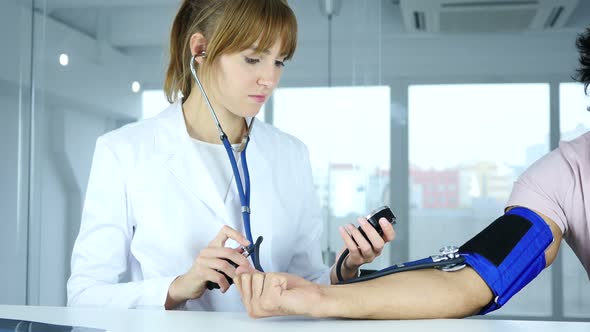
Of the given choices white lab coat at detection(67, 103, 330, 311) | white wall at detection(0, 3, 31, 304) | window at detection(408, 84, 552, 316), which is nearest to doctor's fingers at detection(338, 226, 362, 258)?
white lab coat at detection(67, 103, 330, 311)

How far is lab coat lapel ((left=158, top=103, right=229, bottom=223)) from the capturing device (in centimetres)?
136

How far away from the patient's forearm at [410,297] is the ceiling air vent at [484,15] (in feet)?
6.64

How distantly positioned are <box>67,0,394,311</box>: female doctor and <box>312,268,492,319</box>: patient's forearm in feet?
0.54

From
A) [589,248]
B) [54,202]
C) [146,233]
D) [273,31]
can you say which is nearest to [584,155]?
[589,248]

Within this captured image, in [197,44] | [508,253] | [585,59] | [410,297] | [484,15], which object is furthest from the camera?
[484,15]

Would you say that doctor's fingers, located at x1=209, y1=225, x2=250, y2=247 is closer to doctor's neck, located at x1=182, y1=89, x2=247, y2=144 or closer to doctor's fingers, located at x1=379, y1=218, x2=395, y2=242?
doctor's fingers, located at x1=379, y1=218, x2=395, y2=242

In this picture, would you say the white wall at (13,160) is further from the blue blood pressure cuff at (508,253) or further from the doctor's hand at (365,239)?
the blue blood pressure cuff at (508,253)

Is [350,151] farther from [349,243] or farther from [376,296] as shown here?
[376,296]

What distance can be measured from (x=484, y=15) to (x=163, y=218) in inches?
81.0

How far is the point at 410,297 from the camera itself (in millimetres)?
934

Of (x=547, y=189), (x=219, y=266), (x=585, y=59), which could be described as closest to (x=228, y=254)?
(x=219, y=266)

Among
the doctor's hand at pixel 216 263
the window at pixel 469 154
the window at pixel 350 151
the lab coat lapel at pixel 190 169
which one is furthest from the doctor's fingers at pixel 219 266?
the window at pixel 469 154

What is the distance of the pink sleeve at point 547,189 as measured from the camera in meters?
1.17

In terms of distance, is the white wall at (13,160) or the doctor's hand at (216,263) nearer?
the doctor's hand at (216,263)
